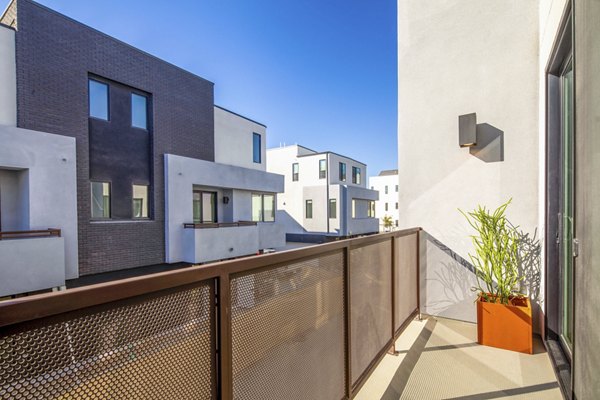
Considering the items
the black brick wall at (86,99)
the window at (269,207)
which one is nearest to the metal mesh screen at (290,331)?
the black brick wall at (86,99)

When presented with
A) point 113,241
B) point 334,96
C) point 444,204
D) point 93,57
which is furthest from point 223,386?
point 334,96

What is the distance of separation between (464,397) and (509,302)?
4.52 ft

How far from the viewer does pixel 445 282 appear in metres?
3.93

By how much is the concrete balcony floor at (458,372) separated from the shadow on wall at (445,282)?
0.49 meters

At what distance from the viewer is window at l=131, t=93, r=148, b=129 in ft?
31.8

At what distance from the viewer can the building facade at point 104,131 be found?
725 centimetres

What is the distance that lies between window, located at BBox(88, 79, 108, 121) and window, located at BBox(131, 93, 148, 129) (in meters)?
0.80

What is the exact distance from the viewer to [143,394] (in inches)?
36.3

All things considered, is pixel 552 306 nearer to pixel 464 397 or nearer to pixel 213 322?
pixel 464 397

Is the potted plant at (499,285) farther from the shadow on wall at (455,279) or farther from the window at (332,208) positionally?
the window at (332,208)

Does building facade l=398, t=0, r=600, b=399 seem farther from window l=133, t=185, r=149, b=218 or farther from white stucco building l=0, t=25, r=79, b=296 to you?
window l=133, t=185, r=149, b=218

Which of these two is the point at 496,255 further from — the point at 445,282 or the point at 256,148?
the point at 256,148

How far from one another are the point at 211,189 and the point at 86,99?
5.13 meters

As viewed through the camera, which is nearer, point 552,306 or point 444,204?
point 552,306
